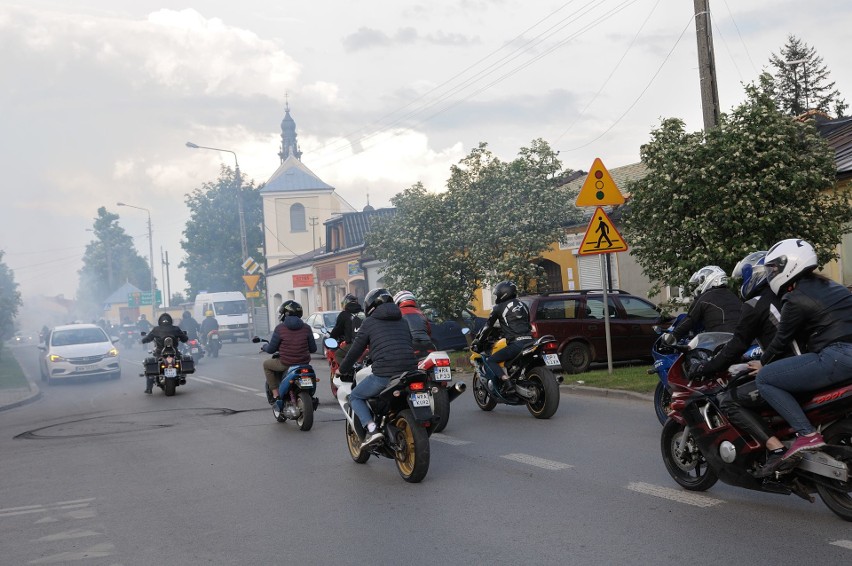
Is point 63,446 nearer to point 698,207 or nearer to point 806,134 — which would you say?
point 698,207

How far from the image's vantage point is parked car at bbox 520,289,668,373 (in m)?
17.3

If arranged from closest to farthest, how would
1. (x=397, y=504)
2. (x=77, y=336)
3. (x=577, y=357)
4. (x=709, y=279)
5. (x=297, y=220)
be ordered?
(x=397, y=504), (x=709, y=279), (x=577, y=357), (x=77, y=336), (x=297, y=220)

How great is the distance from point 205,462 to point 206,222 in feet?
237

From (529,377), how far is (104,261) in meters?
122

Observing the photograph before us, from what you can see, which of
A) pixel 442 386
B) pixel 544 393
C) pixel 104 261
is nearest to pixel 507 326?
pixel 544 393

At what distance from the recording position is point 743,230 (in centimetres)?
1425

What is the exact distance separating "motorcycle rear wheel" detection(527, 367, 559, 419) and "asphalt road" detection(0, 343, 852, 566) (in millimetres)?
238

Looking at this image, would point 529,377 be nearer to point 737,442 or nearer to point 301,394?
point 301,394

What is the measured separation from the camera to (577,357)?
1738 cm

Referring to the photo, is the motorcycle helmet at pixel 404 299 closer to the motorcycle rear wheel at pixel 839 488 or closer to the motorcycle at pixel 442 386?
the motorcycle at pixel 442 386

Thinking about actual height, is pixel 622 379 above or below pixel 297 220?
below

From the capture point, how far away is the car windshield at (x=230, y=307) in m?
50.5

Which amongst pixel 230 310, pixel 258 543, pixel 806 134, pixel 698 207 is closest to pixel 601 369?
pixel 698 207

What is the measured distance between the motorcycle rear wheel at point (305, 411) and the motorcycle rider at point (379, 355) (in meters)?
3.31
